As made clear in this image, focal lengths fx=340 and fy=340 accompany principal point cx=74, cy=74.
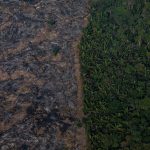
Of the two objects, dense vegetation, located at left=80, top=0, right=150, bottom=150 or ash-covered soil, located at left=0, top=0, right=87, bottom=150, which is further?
ash-covered soil, located at left=0, top=0, right=87, bottom=150

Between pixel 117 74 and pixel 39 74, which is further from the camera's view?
pixel 39 74

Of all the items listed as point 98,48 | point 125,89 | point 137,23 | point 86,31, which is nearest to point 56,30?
point 86,31

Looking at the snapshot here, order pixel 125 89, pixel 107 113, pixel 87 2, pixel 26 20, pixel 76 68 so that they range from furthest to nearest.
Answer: pixel 87 2, pixel 26 20, pixel 76 68, pixel 125 89, pixel 107 113

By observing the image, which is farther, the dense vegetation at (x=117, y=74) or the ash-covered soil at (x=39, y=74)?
the ash-covered soil at (x=39, y=74)

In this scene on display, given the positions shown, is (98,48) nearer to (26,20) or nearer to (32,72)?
(32,72)
